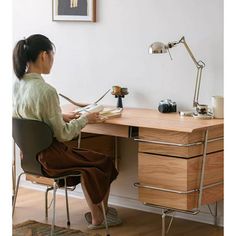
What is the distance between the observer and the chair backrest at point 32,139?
109 inches

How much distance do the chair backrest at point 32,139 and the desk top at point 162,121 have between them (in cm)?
44

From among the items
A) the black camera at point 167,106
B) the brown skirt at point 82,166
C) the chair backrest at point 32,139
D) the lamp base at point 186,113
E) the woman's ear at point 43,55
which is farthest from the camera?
the black camera at point 167,106

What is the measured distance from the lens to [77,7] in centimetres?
394

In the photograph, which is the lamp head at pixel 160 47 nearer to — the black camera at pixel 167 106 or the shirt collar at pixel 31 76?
the black camera at pixel 167 106

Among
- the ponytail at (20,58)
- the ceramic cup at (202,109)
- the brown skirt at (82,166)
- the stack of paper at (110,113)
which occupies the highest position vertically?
the ponytail at (20,58)

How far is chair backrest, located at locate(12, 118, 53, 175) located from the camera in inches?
109

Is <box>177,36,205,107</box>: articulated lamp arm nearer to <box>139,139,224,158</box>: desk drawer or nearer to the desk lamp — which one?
the desk lamp

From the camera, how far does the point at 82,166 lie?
119 inches

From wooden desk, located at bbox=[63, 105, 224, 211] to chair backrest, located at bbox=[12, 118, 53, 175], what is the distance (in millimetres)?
442

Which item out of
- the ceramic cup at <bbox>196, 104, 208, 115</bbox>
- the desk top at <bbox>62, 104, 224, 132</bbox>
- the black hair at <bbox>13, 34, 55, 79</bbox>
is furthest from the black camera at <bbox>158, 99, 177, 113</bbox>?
the black hair at <bbox>13, 34, 55, 79</bbox>

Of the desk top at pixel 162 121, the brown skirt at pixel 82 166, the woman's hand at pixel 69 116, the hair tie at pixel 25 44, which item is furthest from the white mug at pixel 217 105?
the hair tie at pixel 25 44

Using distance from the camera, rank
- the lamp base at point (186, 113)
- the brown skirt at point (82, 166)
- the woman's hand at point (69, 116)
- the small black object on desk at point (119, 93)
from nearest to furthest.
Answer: the brown skirt at point (82, 166) < the woman's hand at point (69, 116) < the lamp base at point (186, 113) < the small black object on desk at point (119, 93)
